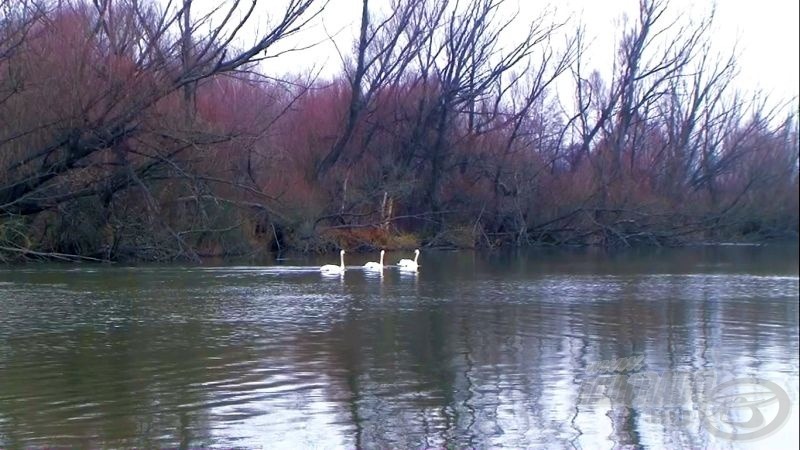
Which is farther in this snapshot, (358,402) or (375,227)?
(375,227)

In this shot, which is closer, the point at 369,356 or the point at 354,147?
the point at 369,356

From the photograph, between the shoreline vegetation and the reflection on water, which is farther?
the shoreline vegetation

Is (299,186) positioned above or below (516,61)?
below

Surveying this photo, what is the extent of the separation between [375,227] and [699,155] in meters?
11.2

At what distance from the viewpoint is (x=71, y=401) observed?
427 inches

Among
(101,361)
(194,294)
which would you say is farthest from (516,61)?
(101,361)

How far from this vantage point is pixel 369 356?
1386 centimetres

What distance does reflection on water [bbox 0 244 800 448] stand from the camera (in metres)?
9.83

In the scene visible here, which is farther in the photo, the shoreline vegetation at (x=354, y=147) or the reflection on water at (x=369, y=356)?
the shoreline vegetation at (x=354, y=147)

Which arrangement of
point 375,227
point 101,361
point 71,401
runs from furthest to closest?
point 375,227 < point 101,361 < point 71,401

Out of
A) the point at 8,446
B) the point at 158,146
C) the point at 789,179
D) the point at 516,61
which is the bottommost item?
the point at 8,446

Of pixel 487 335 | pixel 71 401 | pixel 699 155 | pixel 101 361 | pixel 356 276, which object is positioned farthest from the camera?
pixel 699 155

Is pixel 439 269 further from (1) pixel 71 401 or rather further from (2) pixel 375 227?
(1) pixel 71 401

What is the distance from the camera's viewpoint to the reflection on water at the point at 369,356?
9.83m
